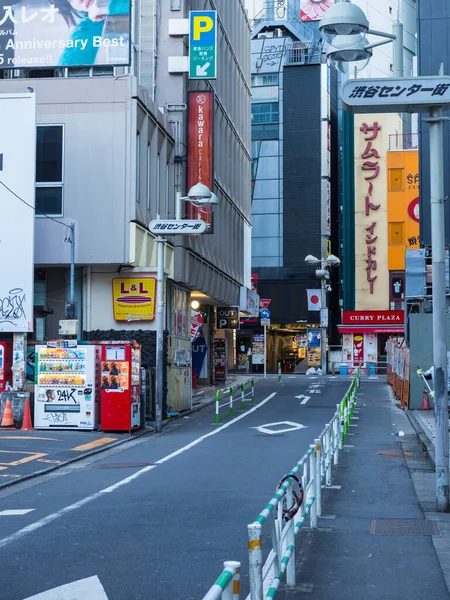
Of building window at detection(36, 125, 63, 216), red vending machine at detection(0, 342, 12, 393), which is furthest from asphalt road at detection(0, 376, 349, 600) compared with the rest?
building window at detection(36, 125, 63, 216)

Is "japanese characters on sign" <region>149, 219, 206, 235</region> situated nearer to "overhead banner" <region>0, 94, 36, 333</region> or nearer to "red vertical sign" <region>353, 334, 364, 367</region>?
"overhead banner" <region>0, 94, 36, 333</region>

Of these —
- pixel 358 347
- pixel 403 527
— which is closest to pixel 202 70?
pixel 403 527

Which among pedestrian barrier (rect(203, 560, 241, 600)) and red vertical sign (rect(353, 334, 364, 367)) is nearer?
pedestrian barrier (rect(203, 560, 241, 600))

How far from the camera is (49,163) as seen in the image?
97.6ft

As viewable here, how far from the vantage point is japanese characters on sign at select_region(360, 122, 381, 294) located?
73.6 m

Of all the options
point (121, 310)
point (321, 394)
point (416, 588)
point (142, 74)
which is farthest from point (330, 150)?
point (416, 588)

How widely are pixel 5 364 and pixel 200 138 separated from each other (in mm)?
12159

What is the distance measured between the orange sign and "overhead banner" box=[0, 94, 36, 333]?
13.2 ft

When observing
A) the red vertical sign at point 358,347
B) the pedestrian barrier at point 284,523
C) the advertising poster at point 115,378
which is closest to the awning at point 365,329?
the red vertical sign at point 358,347

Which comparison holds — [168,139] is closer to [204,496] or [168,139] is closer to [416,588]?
[204,496]

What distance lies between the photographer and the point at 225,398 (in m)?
41.0

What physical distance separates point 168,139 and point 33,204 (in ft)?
28.1

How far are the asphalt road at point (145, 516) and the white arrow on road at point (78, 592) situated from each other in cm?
3

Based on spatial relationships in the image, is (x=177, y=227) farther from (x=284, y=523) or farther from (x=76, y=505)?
(x=284, y=523)
